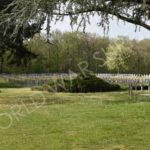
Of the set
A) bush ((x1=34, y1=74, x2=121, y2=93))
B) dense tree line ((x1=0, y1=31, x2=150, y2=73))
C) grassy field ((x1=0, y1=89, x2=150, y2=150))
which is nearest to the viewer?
grassy field ((x1=0, y1=89, x2=150, y2=150))

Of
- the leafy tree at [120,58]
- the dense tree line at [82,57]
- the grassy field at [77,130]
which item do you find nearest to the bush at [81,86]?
the grassy field at [77,130]

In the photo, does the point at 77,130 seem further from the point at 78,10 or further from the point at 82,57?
the point at 82,57

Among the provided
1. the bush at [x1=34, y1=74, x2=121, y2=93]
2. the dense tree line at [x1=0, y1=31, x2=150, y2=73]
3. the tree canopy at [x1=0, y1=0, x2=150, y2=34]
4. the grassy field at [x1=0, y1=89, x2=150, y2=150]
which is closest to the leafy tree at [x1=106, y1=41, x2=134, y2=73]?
the dense tree line at [x1=0, y1=31, x2=150, y2=73]

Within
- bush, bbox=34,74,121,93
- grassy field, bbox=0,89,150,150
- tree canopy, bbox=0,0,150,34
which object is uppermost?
tree canopy, bbox=0,0,150,34

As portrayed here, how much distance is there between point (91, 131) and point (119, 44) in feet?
239

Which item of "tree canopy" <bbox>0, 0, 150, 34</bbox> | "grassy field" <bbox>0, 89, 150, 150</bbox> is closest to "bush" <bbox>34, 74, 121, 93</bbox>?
"grassy field" <bbox>0, 89, 150, 150</bbox>

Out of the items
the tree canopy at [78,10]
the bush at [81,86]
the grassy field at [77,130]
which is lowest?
the grassy field at [77,130]

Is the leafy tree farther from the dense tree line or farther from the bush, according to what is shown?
the bush

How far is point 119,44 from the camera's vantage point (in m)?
85.2

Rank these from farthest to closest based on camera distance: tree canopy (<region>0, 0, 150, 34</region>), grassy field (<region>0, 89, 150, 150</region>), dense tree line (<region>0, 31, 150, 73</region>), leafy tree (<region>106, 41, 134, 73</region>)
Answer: leafy tree (<region>106, 41, 134, 73</region>)
dense tree line (<region>0, 31, 150, 73</region>)
grassy field (<region>0, 89, 150, 150</region>)
tree canopy (<region>0, 0, 150, 34</region>)

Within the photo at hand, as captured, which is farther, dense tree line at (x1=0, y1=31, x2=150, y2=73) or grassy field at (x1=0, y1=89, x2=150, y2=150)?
dense tree line at (x1=0, y1=31, x2=150, y2=73)

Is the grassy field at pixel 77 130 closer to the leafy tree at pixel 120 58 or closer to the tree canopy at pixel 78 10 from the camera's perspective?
the tree canopy at pixel 78 10

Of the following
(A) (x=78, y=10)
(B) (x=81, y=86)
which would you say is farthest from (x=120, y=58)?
(A) (x=78, y=10)

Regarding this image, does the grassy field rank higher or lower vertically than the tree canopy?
lower
